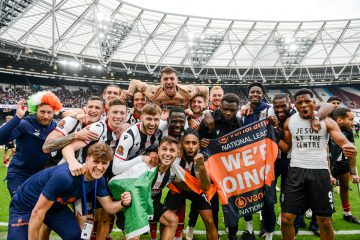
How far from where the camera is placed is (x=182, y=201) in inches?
146

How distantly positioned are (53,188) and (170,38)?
2822 cm

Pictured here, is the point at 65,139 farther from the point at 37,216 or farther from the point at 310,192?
the point at 310,192

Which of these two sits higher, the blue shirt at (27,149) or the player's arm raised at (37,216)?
the blue shirt at (27,149)

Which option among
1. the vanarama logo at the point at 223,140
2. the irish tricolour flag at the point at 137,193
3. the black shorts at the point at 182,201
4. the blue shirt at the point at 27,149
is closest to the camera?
the irish tricolour flag at the point at 137,193

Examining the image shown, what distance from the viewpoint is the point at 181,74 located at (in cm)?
3438

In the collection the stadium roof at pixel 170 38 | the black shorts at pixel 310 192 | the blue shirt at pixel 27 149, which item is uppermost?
the stadium roof at pixel 170 38

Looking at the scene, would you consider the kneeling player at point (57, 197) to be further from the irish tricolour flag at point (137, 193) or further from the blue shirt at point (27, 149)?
the blue shirt at point (27, 149)

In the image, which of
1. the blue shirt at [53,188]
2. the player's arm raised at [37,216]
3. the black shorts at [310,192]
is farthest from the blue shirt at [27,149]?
the black shorts at [310,192]

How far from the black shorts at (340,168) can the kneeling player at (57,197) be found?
160 inches

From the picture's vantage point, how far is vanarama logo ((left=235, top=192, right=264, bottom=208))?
3760mm

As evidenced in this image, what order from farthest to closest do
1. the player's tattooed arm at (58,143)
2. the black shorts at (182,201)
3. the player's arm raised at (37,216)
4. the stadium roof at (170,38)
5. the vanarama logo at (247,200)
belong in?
1. the stadium roof at (170,38)
2. the vanarama logo at (247,200)
3. the black shorts at (182,201)
4. the player's tattooed arm at (58,143)
5. the player's arm raised at (37,216)

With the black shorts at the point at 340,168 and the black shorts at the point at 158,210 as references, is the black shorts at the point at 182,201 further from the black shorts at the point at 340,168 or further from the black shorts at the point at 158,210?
the black shorts at the point at 340,168

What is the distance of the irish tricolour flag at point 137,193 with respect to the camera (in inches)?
114

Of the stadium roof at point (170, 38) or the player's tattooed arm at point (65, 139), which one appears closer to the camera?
the player's tattooed arm at point (65, 139)
